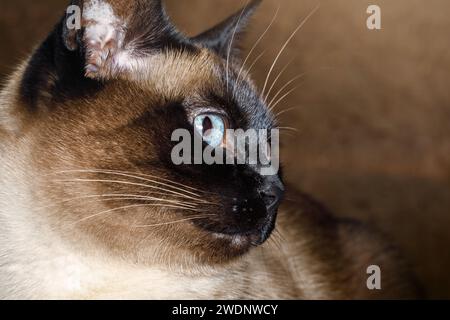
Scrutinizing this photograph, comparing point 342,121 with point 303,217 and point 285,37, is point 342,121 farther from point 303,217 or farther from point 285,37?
point 303,217

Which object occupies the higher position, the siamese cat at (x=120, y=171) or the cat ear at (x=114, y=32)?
the cat ear at (x=114, y=32)

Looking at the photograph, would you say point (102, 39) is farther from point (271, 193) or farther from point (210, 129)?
Answer: point (271, 193)

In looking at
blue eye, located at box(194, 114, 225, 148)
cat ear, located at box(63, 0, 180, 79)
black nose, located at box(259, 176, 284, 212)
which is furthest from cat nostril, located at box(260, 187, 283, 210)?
cat ear, located at box(63, 0, 180, 79)

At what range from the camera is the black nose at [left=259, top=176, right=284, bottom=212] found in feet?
3.80

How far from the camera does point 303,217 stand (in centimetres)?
179

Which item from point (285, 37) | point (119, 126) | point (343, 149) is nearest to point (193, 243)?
point (119, 126)

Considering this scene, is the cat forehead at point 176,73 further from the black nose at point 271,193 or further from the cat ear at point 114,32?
the black nose at point 271,193

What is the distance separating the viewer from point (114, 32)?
1.17 m

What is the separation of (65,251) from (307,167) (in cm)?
146

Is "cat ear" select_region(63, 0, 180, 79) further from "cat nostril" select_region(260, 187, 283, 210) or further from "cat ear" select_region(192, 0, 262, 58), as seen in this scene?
"cat nostril" select_region(260, 187, 283, 210)

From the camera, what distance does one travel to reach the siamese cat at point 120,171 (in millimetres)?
1135

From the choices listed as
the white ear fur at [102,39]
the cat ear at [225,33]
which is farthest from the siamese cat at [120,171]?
the cat ear at [225,33]

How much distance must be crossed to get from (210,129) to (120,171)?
16 cm

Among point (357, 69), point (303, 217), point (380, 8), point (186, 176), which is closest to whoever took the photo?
point (186, 176)
